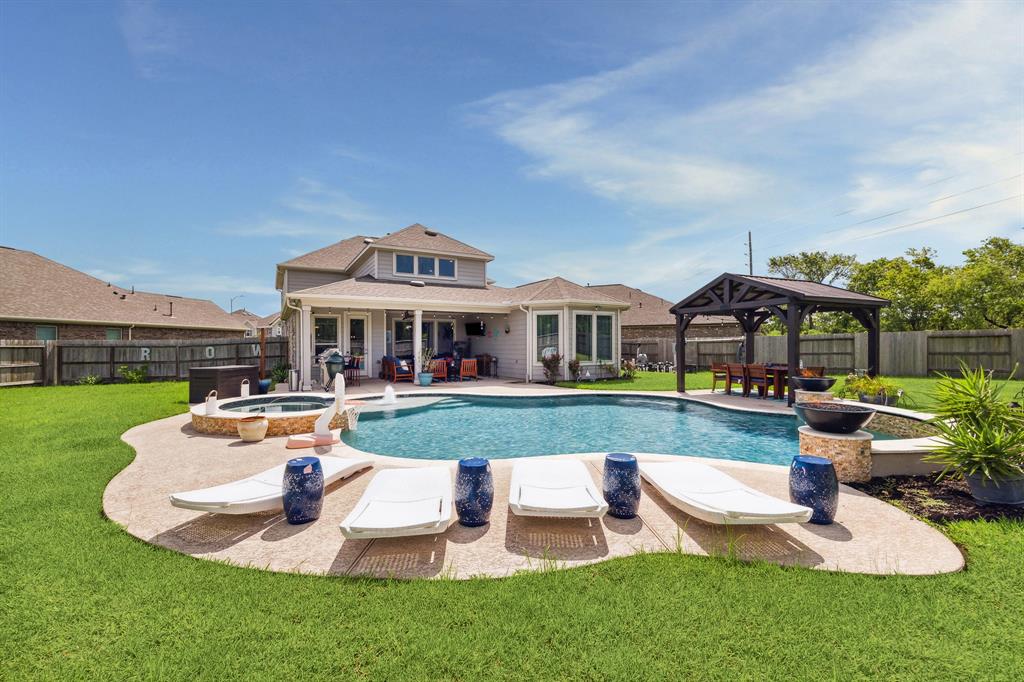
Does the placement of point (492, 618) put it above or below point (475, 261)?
below

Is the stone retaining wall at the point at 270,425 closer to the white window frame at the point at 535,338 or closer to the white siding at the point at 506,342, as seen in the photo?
the white window frame at the point at 535,338

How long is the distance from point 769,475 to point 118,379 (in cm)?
2134

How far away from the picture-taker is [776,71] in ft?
33.5

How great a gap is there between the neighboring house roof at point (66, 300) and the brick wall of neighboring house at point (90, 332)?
1.33ft

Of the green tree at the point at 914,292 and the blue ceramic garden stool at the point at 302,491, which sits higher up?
the green tree at the point at 914,292

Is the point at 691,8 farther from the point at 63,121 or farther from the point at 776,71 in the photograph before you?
the point at 63,121

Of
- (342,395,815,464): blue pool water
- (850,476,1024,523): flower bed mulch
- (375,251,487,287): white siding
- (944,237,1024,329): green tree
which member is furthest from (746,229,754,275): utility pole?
(850,476,1024,523): flower bed mulch

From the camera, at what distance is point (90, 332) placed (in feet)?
66.0

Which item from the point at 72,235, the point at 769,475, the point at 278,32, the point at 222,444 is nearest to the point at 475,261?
the point at 278,32

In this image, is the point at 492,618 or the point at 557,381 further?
the point at 557,381

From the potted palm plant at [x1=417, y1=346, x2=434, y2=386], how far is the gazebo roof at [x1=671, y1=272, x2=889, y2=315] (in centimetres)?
868

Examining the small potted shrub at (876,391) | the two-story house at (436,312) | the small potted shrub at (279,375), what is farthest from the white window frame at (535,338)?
the small potted shrub at (279,375)

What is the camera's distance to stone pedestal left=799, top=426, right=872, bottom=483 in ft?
16.9

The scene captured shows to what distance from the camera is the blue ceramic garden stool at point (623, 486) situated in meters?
4.05
